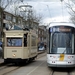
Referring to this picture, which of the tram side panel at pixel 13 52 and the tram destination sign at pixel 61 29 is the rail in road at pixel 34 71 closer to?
the tram side panel at pixel 13 52

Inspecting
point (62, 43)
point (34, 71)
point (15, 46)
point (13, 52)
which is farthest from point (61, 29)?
point (13, 52)

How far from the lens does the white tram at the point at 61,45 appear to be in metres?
19.1

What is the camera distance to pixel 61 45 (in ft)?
64.1

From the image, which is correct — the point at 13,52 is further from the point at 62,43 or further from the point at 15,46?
the point at 62,43

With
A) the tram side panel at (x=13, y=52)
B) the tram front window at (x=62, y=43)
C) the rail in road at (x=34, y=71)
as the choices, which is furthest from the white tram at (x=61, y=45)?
the tram side panel at (x=13, y=52)

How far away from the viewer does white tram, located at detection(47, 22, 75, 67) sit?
19.1 metres

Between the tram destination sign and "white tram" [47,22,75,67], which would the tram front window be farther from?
the tram destination sign

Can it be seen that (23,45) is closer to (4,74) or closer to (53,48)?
(53,48)

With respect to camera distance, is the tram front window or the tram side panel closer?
the tram front window

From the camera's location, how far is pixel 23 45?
2370 cm

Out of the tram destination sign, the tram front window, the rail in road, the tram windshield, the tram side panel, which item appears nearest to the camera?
the rail in road

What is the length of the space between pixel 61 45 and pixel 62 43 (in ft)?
0.53

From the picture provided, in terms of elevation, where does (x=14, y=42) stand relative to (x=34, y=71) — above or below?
above

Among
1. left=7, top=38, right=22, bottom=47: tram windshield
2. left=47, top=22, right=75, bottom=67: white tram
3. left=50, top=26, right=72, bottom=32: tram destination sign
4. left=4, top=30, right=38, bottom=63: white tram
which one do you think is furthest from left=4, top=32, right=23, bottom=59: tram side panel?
left=50, top=26, right=72, bottom=32: tram destination sign
